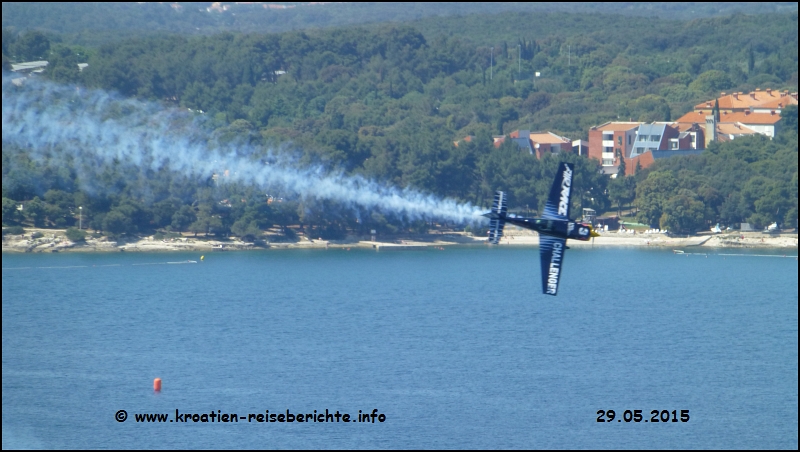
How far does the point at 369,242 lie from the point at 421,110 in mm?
38776

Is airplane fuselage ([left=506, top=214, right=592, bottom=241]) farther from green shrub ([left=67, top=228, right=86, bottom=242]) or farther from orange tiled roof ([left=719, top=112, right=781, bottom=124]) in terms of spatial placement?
orange tiled roof ([left=719, top=112, right=781, bottom=124])

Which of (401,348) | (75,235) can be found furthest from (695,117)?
(401,348)

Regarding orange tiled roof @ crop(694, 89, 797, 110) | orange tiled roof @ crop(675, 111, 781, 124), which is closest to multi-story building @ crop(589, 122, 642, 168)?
orange tiled roof @ crop(675, 111, 781, 124)

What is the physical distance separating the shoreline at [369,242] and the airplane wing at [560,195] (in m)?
62.9

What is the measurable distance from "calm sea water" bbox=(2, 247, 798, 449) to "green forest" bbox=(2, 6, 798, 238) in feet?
12.1

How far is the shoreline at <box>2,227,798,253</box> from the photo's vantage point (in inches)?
3487

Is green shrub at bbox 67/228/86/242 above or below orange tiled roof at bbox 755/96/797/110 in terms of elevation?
below

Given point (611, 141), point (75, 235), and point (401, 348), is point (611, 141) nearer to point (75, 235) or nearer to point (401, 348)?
point (75, 235)

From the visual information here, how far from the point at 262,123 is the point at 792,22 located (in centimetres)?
9143

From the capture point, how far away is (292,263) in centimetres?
9106

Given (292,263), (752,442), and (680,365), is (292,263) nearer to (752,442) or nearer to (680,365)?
(680,365)

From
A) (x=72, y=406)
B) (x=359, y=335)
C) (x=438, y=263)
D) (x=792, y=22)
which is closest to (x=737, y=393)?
(x=359, y=335)

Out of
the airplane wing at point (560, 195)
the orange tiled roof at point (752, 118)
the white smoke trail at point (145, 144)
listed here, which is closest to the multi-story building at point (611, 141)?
the orange tiled roof at point (752, 118)

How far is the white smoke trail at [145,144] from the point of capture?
3142 inches
